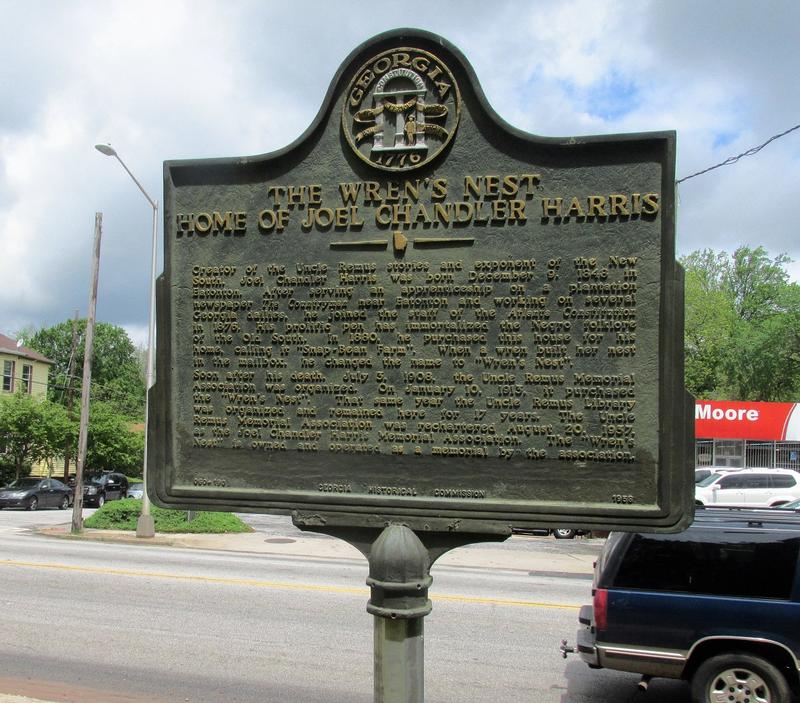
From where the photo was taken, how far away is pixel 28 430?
3625 cm

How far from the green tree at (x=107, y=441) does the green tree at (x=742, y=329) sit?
122 feet

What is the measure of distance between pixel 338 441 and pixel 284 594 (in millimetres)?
8053

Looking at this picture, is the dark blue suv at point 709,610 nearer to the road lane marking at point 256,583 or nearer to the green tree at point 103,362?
the road lane marking at point 256,583

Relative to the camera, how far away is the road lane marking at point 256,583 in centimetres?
1081

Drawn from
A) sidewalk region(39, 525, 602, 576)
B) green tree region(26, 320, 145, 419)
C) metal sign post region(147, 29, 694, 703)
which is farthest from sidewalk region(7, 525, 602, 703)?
green tree region(26, 320, 145, 419)

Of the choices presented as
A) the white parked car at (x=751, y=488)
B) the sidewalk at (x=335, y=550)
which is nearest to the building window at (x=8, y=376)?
the sidewalk at (x=335, y=550)

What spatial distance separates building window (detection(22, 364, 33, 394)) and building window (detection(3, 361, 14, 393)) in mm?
845

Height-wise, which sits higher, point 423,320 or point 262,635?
point 423,320

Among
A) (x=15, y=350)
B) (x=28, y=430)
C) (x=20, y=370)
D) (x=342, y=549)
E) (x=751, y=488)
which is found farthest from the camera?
(x=20, y=370)

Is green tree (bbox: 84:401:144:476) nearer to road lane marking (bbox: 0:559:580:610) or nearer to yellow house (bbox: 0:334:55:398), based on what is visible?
yellow house (bbox: 0:334:55:398)

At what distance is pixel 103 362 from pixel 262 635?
67.5 meters

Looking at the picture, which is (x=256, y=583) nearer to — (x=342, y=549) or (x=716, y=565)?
(x=342, y=549)

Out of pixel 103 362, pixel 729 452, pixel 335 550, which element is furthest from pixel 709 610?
pixel 103 362

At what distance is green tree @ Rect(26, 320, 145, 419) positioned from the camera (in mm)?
66000
